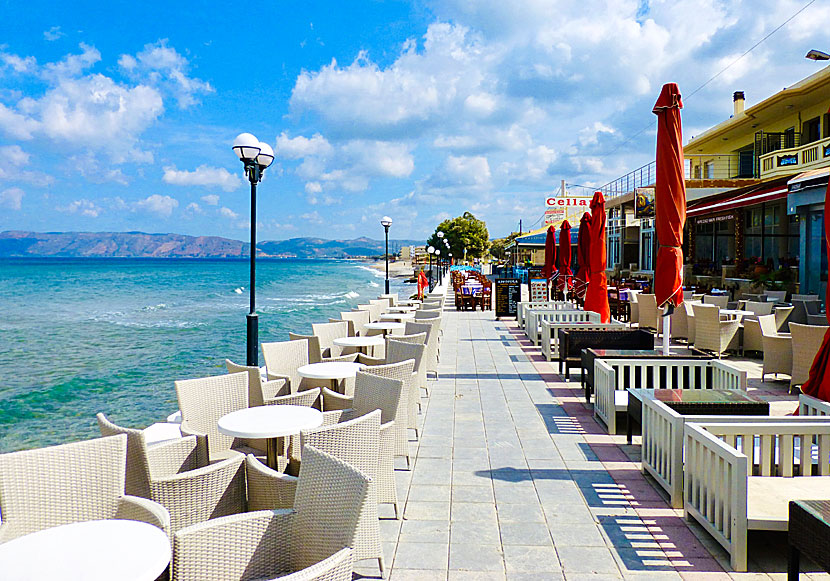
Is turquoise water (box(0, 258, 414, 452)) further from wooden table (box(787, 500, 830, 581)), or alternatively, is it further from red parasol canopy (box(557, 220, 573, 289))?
red parasol canopy (box(557, 220, 573, 289))

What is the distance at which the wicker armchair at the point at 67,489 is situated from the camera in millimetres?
2629

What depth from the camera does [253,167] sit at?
301 inches

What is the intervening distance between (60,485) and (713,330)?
9.38 m

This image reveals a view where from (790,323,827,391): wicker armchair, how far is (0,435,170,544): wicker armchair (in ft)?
23.3

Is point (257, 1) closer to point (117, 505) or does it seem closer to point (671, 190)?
point (671, 190)

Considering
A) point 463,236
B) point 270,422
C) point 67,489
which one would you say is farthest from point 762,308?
point 463,236

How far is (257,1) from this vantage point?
500 inches

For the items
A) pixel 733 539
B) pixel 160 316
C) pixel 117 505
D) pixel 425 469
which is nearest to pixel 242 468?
pixel 117 505

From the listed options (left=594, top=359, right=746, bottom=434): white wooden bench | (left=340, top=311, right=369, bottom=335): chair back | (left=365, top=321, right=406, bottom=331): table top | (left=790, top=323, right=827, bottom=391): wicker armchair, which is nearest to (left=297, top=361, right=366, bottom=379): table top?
(left=594, top=359, right=746, bottom=434): white wooden bench

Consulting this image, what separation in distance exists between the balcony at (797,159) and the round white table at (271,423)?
55.3 ft

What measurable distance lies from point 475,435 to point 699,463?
245 centimetres

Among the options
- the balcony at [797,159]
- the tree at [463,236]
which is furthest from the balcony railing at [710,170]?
the tree at [463,236]

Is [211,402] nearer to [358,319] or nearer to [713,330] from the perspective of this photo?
[358,319]

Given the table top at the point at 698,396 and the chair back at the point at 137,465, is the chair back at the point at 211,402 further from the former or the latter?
the table top at the point at 698,396
